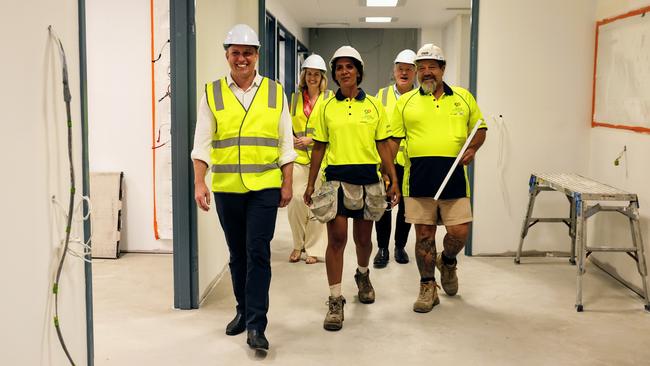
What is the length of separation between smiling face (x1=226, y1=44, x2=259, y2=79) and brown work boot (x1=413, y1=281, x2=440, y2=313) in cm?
156

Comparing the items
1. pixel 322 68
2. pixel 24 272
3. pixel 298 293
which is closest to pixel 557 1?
pixel 322 68

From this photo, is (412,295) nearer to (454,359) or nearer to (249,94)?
(454,359)

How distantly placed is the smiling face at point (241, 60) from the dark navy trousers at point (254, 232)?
0.54 metres

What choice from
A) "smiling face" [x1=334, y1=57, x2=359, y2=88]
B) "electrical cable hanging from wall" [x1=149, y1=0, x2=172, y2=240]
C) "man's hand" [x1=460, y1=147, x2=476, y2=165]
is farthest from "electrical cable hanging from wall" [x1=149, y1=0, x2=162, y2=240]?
"man's hand" [x1=460, y1=147, x2=476, y2=165]

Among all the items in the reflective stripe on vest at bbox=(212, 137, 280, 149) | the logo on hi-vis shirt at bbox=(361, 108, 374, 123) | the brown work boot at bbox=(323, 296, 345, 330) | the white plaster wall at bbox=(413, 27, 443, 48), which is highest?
the white plaster wall at bbox=(413, 27, 443, 48)

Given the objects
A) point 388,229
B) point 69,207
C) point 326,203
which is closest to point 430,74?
point 326,203

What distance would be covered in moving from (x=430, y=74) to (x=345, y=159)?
2.12 ft

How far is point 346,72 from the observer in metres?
3.60

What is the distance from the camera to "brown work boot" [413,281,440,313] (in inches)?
154

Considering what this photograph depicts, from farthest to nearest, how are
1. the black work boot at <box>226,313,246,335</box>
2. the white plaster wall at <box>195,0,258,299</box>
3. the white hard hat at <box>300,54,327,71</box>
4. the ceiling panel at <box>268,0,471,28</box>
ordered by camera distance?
the ceiling panel at <box>268,0,471,28</box> → the white hard hat at <box>300,54,327,71</box> → the white plaster wall at <box>195,0,258,299</box> → the black work boot at <box>226,313,246,335</box>

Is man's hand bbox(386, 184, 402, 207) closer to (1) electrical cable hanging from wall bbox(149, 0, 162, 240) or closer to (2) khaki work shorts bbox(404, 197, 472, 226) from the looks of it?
(2) khaki work shorts bbox(404, 197, 472, 226)

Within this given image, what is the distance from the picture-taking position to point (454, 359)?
Answer: 3229 millimetres

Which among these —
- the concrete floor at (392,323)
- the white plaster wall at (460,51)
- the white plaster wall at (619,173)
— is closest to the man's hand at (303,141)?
the concrete floor at (392,323)

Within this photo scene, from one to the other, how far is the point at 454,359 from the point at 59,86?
204 cm
